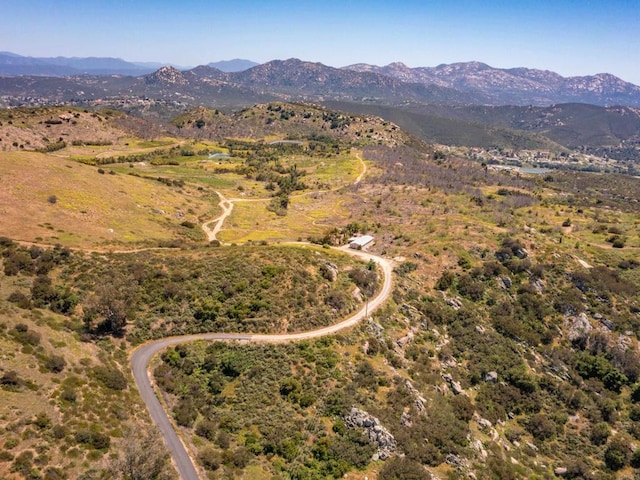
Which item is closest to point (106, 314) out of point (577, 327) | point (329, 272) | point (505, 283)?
point (329, 272)

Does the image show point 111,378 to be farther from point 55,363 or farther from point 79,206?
point 79,206

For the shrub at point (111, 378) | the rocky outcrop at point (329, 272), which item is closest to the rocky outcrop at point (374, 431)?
the shrub at point (111, 378)

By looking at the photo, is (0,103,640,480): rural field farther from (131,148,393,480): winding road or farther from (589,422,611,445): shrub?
(131,148,393,480): winding road

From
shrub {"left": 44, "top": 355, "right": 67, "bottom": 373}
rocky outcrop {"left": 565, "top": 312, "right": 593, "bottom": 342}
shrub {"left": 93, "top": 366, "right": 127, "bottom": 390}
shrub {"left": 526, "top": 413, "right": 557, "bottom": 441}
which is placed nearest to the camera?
shrub {"left": 44, "top": 355, "right": 67, "bottom": 373}

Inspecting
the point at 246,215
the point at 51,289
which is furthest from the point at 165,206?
the point at 51,289

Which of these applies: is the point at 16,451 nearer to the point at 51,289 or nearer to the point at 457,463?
the point at 51,289

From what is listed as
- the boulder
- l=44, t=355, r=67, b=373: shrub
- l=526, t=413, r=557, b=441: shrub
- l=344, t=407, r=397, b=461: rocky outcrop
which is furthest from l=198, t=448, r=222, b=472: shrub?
the boulder
